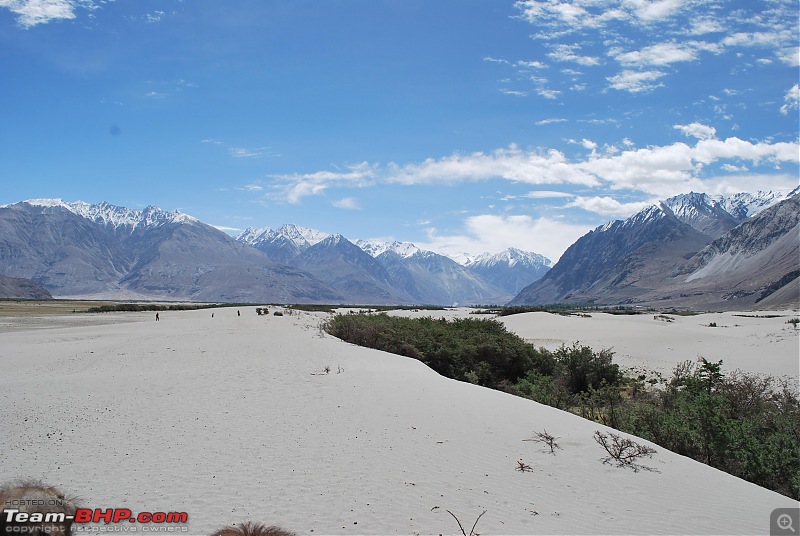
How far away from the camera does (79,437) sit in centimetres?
788

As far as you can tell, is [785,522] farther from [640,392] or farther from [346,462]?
[640,392]

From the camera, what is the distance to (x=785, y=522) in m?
5.71

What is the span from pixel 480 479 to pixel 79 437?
6.11 meters

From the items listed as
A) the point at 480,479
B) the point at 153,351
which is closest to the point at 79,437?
the point at 480,479

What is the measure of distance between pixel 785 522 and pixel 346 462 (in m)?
5.16

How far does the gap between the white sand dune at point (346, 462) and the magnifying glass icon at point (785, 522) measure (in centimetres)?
15

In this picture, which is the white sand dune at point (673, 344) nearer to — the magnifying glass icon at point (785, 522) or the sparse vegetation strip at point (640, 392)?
the sparse vegetation strip at point (640, 392)

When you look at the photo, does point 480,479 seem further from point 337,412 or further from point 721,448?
point 721,448

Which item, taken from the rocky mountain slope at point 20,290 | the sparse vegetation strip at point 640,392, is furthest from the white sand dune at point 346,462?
the rocky mountain slope at point 20,290

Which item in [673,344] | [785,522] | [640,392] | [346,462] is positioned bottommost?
[640,392]

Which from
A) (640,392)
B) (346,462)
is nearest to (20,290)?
(640,392)

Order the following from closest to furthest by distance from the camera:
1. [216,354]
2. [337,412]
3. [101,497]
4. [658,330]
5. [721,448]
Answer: [101,497], [721,448], [337,412], [216,354], [658,330]

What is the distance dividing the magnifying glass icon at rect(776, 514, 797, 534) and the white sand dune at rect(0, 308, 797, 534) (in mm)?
150

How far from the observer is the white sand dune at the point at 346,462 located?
5.48 metres
